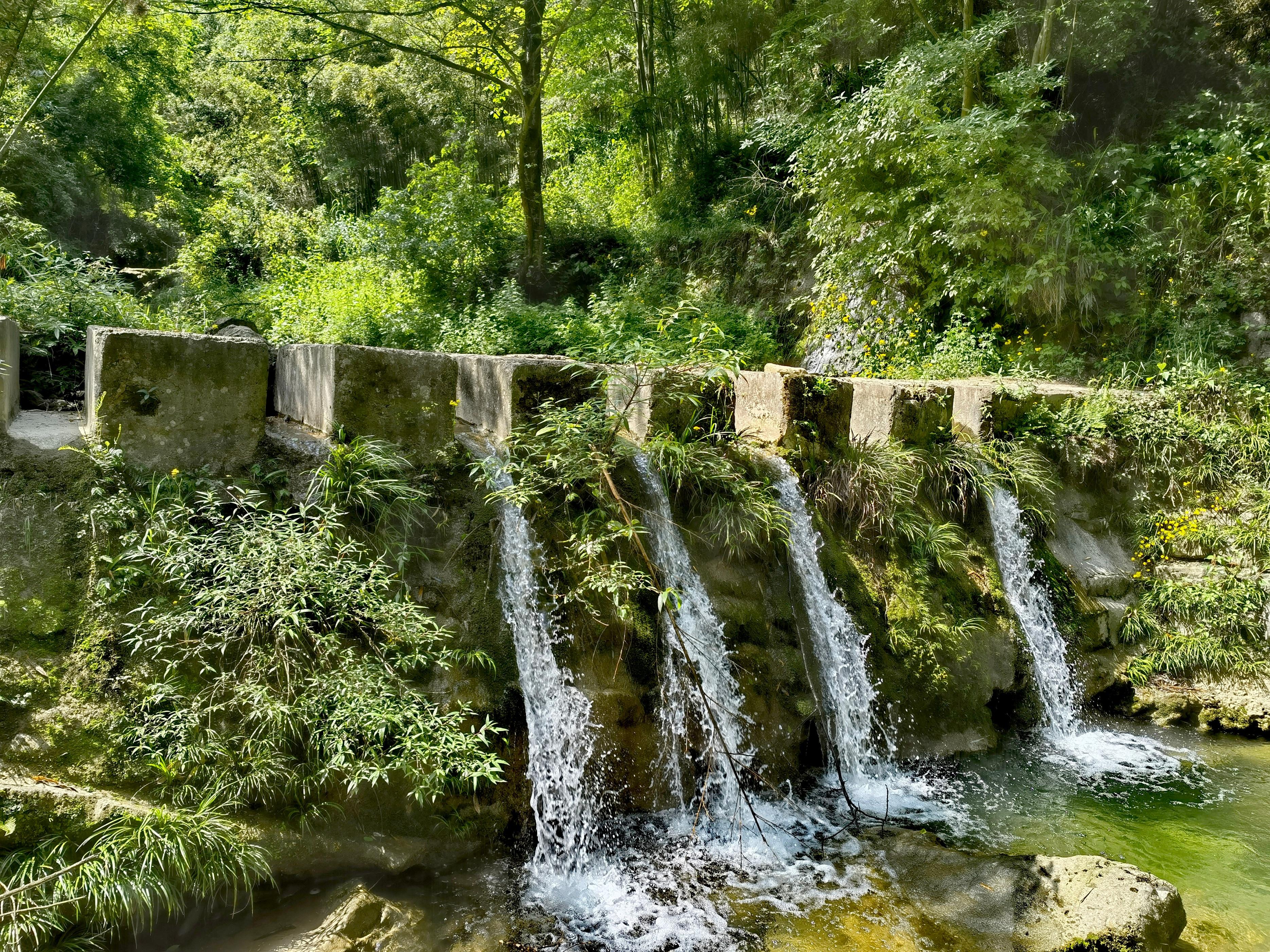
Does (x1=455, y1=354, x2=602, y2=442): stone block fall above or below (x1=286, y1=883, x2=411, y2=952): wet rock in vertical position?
above

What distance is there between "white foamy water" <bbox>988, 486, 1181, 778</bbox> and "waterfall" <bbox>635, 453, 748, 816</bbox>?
250 cm

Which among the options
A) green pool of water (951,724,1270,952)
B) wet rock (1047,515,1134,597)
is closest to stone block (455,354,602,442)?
green pool of water (951,724,1270,952)

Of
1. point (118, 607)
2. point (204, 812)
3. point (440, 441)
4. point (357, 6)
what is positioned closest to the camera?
point (204, 812)

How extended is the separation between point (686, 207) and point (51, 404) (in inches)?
410

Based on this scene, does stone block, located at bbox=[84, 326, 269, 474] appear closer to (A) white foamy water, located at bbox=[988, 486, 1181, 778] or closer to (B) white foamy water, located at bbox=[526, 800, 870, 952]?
(B) white foamy water, located at bbox=[526, 800, 870, 952]

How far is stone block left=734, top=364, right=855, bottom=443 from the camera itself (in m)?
5.61

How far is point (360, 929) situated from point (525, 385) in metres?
2.81

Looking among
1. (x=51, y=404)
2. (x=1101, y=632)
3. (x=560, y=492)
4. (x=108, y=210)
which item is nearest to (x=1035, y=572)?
(x=1101, y=632)

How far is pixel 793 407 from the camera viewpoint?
18.4ft

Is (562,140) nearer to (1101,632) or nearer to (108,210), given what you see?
(108,210)

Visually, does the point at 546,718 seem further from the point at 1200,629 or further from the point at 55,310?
the point at 1200,629

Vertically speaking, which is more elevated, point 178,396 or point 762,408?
point 762,408

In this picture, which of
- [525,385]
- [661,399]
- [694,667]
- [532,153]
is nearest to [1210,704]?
[694,667]

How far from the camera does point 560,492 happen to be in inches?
179
